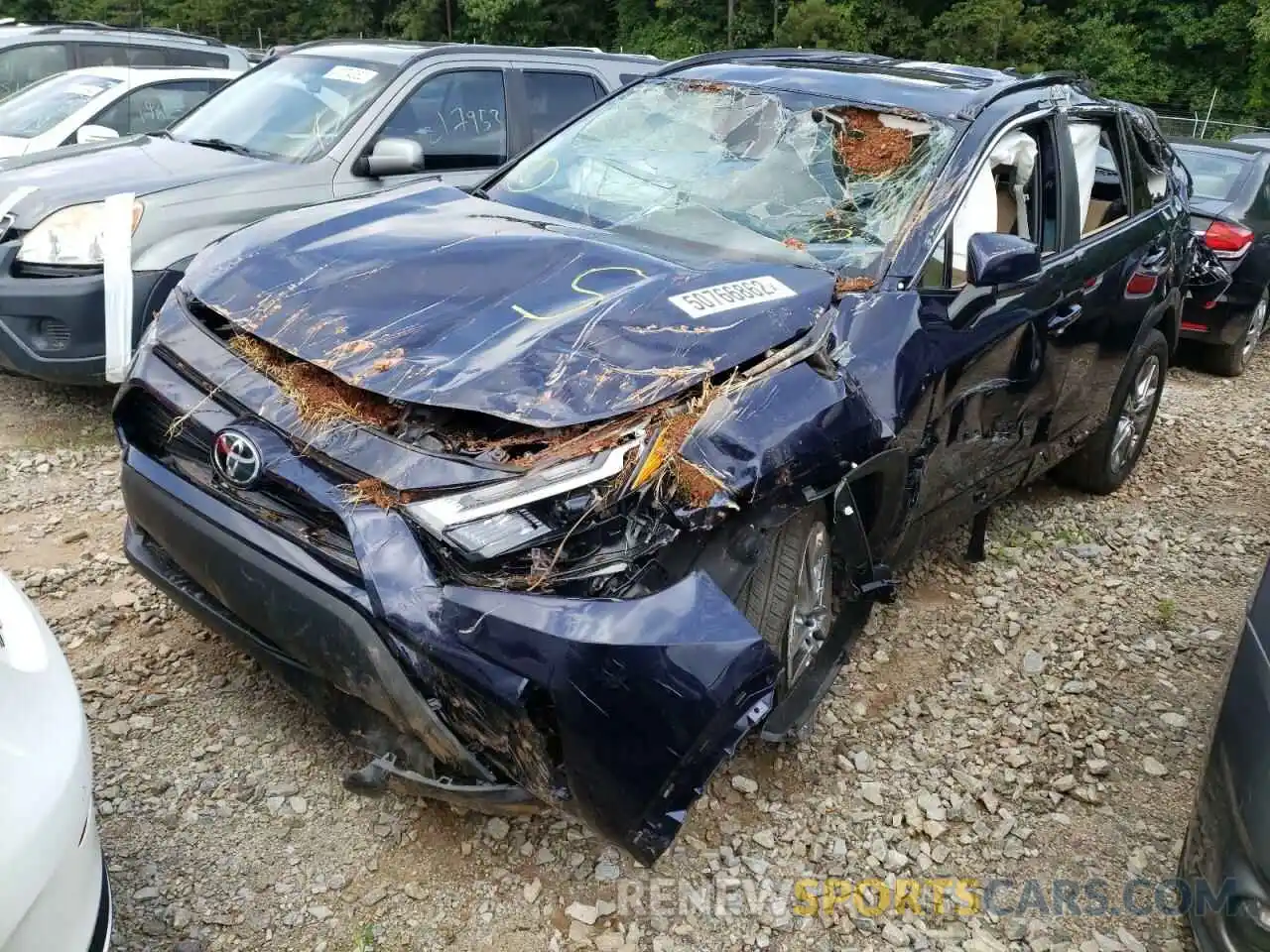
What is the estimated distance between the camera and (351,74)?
5344mm

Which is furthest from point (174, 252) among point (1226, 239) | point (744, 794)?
point (1226, 239)

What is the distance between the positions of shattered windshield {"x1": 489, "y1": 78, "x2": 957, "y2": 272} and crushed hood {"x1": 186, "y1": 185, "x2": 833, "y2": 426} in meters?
0.23

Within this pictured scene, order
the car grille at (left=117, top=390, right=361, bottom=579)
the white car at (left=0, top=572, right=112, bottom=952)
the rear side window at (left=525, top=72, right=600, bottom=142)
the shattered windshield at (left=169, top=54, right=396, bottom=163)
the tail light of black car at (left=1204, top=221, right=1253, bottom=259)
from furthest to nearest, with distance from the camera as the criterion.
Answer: the tail light of black car at (left=1204, top=221, right=1253, bottom=259) < the rear side window at (left=525, top=72, right=600, bottom=142) < the shattered windshield at (left=169, top=54, right=396, bottom=163) < the car grille at (left=117, top=390, right=361, bottom=579) < the white car at (left=0, top=572, right=112, bottom=952)

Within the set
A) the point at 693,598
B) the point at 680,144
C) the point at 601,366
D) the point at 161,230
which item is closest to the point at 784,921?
the point at 693,598

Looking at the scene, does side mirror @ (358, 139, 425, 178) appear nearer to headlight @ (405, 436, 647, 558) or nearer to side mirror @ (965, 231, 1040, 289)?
side mirror @ (965, 231, 1040, 289)

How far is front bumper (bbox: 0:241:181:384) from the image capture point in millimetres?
4242

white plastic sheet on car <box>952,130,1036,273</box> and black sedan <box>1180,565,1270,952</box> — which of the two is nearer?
black sedan <box>1180,565,1270,952</box>

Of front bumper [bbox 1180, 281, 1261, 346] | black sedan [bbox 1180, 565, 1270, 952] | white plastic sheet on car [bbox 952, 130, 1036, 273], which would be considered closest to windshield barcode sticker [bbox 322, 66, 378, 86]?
white plastic sheet on car [bbox 952, 130, 1036, 273]

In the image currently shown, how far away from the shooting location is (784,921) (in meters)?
2.31

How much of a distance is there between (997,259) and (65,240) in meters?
3.76

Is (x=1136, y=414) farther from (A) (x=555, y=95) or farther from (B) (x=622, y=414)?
(A) (x=555, y=95)

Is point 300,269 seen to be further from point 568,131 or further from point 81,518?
point 81,518
